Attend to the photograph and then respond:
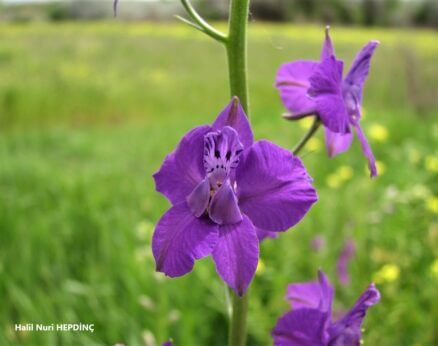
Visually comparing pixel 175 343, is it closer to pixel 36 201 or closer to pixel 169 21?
pixel 36 201

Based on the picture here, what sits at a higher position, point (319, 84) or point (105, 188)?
point (319, 84)

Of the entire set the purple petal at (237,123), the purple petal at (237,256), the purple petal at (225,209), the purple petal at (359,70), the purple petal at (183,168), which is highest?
the purple petal at (359,70)

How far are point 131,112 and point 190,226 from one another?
7006 mm

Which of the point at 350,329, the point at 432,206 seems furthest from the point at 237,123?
the point at 432,206

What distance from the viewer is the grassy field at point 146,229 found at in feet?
7.07

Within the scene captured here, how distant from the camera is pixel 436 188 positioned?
343cm

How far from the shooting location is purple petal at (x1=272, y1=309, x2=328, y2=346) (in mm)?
961

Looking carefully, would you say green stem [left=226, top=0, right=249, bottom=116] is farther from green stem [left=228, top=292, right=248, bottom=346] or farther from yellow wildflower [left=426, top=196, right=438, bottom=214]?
yellow wildflower [left=426, top=196, right=438, bottom=214]

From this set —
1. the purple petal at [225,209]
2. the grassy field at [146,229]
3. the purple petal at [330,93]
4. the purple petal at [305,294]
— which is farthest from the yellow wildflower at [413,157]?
the purple petal at [225,209]

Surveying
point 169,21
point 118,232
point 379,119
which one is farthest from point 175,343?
point 169,21

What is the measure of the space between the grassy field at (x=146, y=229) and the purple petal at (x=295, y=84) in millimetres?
68

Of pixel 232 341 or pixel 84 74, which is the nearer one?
pixel 232 341

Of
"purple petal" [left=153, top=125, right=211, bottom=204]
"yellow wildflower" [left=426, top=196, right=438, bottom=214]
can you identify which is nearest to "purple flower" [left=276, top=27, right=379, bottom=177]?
"purple petal" [left=153, top=125, right=211, bottom=204]

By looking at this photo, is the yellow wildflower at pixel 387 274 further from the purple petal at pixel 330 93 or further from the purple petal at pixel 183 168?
the purple petal at pixel 183 168
